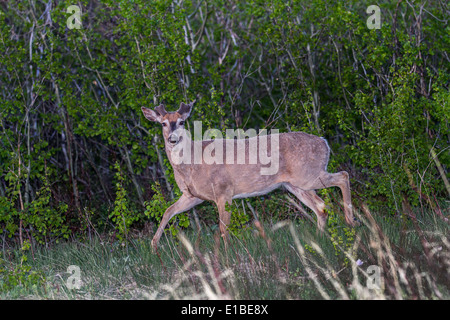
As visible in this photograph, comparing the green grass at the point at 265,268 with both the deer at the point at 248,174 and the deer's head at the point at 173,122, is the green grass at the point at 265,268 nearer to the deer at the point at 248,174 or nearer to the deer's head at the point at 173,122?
the deer at the point at 248,174

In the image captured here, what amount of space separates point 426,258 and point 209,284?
5.74ft

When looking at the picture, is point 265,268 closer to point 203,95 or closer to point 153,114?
point 153,114

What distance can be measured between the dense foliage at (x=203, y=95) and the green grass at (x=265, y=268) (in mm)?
824

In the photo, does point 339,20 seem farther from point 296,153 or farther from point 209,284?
point 209,284

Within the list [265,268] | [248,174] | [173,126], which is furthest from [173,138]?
[265,268]

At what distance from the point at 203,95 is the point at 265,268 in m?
3.67

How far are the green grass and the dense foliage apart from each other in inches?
32.4

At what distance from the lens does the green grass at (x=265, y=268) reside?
5055 mm

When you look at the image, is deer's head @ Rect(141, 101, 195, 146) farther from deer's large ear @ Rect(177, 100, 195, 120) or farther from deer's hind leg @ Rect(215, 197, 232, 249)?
deer's hind leg @ Rect(215, 197, 232, 249)

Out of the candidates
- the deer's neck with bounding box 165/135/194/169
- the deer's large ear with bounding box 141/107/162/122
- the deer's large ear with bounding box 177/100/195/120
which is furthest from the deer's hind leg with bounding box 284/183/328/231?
the deer's large ear with bounding box 141/107/162/122

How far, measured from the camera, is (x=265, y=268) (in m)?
5.64

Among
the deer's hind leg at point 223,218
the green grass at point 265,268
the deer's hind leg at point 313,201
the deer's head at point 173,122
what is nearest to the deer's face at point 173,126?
the deer's head at point 173,122

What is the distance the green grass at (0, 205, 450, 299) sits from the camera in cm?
505
